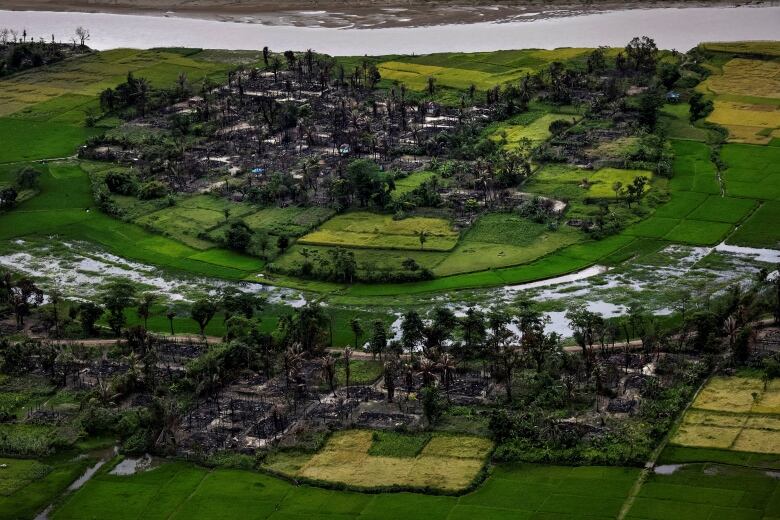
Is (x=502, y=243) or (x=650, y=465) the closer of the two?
(x=650, y=465)

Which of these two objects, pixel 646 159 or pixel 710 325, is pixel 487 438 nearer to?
pixel 710 325

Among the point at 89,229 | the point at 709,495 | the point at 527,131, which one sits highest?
the point at 527,131

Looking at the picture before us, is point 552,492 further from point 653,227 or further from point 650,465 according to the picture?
point 653,227

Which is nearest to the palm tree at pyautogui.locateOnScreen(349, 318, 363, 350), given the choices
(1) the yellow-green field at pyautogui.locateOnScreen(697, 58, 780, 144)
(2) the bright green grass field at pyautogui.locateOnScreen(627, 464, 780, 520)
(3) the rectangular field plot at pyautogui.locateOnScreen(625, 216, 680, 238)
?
(2) the bright green grass field at pyautogui.locateOnScreen(627, 464, 780, 520)

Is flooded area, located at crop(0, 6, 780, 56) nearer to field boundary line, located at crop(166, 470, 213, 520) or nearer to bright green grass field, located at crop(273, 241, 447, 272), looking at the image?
bright green grass field, located at crop(273, 241, 447, 272)

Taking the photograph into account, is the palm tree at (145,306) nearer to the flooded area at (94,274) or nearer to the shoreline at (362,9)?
the flooded area at (94,274)

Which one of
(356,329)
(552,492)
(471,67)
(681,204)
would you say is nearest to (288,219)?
(356,329)

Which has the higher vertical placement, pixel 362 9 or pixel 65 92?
pixel 362 9
